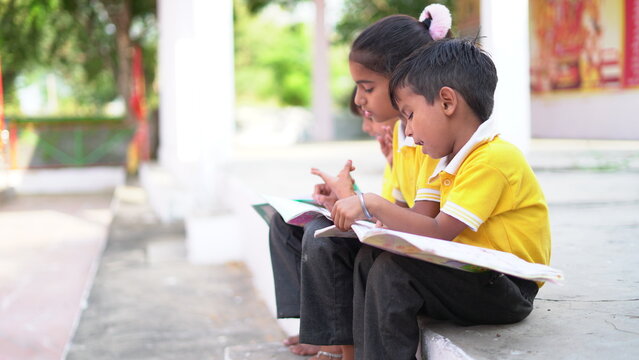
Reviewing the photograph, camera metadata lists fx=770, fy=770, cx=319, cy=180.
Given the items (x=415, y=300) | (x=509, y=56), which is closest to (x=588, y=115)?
(x=509, y=56)

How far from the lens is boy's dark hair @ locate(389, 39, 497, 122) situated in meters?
1.87

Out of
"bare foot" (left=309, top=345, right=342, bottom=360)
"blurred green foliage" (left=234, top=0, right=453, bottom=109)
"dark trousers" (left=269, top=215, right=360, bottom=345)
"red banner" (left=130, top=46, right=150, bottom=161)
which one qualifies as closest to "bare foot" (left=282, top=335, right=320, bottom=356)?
"bare foot" (left=309, top=345, right=342, bottom=360)

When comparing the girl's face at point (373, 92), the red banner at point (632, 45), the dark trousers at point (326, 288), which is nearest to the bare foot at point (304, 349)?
the dark trousers at point (326, 288)

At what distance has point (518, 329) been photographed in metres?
1.80

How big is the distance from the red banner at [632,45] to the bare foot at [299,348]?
7201 mm

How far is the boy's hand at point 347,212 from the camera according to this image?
1829mm

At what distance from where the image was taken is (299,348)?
99.0 inches

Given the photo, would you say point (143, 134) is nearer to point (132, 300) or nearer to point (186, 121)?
point (186, 121)

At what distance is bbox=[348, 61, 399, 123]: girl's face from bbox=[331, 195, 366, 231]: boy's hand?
0.71 m

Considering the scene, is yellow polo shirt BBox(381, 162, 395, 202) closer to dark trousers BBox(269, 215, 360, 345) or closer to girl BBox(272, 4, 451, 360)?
girl BBox(272, 4, 451, 360)

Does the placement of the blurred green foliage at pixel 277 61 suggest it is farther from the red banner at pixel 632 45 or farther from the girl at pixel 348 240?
the girl at pixel 348 240

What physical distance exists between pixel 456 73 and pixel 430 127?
14 centimetres

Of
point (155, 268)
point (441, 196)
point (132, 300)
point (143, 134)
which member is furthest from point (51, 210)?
point (441, 196)

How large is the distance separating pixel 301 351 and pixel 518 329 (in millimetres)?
904
